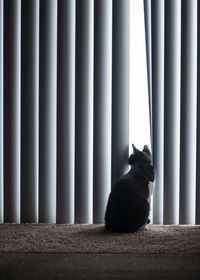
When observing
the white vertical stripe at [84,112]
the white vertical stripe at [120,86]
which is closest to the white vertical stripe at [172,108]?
the white vertical stripe at [120,86]

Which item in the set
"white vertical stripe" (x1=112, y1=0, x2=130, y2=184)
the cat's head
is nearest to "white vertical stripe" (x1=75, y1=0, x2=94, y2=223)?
"white vertical stripe" (x1=112, y1=0, x2=130, y2=184)

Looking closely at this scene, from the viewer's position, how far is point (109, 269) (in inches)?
70.6

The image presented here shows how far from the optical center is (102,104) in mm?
2580

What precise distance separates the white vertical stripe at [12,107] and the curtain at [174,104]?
678 millimetres

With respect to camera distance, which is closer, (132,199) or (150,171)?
(132,199)

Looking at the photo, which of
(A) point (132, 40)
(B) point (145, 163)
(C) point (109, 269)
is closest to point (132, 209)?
(B) point (145, 163)

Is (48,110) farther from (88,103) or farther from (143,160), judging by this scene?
(143,160)

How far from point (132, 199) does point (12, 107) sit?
0.79m

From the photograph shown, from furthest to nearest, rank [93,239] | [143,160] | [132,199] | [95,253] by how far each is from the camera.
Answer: [143,160] → [132,199] → [93,239] → [95,253]

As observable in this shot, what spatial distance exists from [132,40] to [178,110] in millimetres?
445

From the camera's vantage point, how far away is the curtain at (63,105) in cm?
256

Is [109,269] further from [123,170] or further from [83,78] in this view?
[83,78]

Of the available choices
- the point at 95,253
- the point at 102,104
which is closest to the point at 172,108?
the point at 102,104

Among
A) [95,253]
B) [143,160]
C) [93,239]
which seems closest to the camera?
[95,253]
